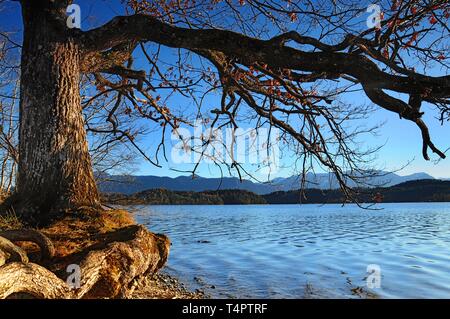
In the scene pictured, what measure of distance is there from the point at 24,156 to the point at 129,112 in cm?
453

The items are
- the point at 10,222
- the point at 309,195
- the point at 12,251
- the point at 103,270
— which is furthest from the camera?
the point at 309,195

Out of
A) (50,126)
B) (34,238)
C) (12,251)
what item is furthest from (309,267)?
(12,251)

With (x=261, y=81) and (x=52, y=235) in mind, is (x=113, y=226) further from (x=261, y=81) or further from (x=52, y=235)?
(x=261, y=81)

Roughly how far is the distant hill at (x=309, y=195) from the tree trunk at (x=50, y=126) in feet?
5.75

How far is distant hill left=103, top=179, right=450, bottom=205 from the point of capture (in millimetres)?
7699

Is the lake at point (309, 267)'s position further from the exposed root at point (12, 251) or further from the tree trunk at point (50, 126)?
Answer: the exposed root at point (12, 251)

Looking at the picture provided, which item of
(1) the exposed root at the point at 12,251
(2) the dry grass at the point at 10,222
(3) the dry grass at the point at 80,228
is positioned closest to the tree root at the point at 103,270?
(3) the dry grass at the point at 80,228

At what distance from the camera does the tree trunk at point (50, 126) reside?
21.0 ft

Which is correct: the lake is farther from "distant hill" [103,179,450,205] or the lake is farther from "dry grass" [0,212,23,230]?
"dry grass" [0,212,23,230]

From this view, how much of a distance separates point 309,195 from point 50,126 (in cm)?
9153

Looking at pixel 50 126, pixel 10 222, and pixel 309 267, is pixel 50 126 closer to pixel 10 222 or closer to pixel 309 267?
pixel 10 222

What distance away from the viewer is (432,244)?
20.0m

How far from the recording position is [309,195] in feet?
311
